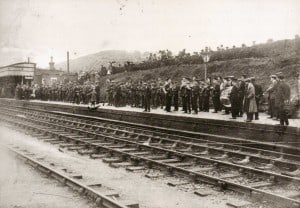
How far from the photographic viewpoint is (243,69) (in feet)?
83.8

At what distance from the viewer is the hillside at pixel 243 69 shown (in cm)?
2192

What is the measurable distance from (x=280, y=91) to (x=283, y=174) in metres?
4.35

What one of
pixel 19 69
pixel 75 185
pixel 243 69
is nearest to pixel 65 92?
pixel 19 69

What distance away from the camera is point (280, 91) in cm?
1176

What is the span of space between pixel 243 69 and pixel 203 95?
7979 millimetres

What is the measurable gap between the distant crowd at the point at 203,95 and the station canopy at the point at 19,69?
37.3 ft

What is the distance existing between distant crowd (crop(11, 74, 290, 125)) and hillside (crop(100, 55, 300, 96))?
2.19 meters

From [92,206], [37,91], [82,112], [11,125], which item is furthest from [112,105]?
[92,206]

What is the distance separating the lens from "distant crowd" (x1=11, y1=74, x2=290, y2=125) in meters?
13.1

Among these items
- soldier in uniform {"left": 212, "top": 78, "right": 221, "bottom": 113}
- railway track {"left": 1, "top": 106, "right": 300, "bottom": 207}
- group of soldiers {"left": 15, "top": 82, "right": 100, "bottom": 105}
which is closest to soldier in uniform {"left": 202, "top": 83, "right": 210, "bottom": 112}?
soldier in uniform {"left": 212, "top": 78, "right": 221, "bottom": 113}

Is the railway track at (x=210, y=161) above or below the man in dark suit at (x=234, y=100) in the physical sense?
below

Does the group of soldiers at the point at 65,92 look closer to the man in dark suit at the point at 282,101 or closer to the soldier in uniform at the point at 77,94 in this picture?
the soldier in uniform at the point at 77,94

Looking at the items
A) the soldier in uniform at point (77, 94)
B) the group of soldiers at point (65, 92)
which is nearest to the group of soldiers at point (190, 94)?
the group of soldiers at point (65, 92)

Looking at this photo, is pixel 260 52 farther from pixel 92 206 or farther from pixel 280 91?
pixel 92 206
